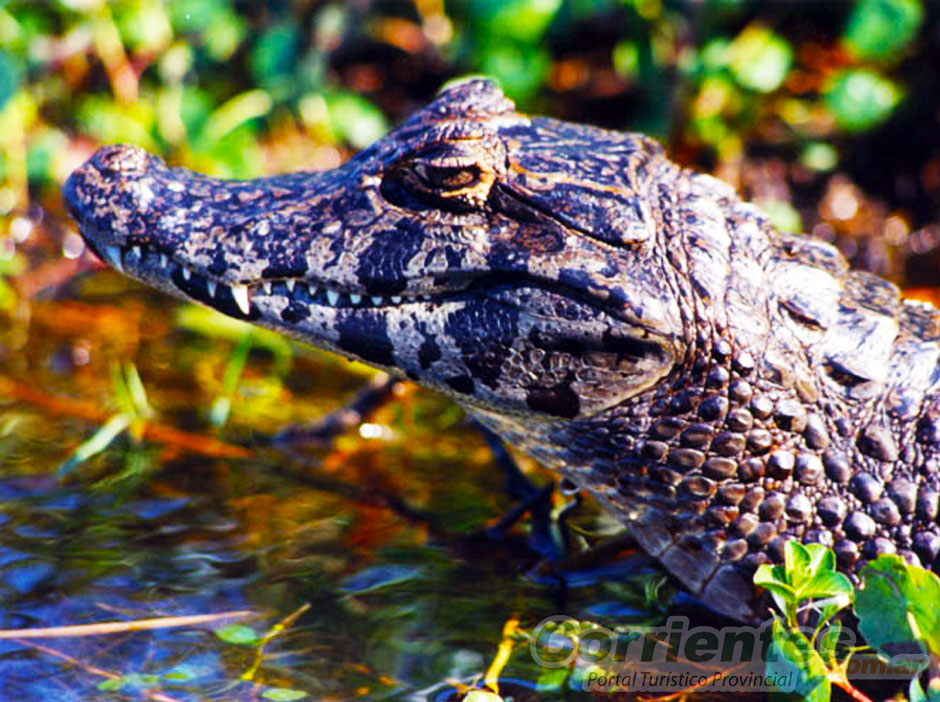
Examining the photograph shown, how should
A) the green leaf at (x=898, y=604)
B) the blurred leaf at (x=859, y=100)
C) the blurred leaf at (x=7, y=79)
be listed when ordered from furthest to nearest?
Result: 1. the blurred leaf at (x=859, y=100)
2. the blurred leaf at (x=7, y=79)
3. the green leaf at (x=898, y=604)

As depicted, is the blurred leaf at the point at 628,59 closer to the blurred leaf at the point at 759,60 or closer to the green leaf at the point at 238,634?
the blurred leaf at the point at 759,60

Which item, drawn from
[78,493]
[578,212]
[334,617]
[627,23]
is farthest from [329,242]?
[627,23]

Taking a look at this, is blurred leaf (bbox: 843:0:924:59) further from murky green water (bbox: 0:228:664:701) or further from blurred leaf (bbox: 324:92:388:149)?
murky green water (bbox: 0:228:664:701)

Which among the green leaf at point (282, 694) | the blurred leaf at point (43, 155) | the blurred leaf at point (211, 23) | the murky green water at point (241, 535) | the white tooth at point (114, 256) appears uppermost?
the blurred leaf at point (211, 23)

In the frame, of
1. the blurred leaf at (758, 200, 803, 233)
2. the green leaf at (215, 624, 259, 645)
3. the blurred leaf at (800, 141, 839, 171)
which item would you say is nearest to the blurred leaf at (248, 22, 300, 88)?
the blurred leaf at (758, 200, 803, 233)

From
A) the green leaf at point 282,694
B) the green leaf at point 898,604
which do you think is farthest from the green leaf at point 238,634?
the green leaf at point 898,604

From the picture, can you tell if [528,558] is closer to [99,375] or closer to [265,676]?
[265,676]

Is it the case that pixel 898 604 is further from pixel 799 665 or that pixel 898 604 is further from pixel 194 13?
pixel 194 13

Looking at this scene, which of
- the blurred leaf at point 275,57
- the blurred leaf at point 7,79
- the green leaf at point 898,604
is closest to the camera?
the green leaf at point 898,604
